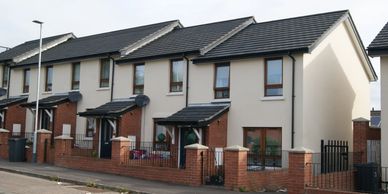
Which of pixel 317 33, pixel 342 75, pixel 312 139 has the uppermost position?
pixel 317 33

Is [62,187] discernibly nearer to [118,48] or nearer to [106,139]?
[106,139]

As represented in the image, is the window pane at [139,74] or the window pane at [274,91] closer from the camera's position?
the window pane at [274,91]

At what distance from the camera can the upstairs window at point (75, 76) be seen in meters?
27.7

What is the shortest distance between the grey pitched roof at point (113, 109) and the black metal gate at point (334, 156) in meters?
8.60

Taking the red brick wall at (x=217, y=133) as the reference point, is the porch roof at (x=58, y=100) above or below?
above

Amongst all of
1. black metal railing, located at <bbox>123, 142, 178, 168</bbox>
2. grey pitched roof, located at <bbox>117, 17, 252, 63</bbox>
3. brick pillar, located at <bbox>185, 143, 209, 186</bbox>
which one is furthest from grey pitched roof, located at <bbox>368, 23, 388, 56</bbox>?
black metal railing, located at <bbox>123, 142, 178, 168</bbox>

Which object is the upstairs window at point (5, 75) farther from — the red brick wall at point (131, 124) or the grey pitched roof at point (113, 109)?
the red brick wall at point (131, 124)

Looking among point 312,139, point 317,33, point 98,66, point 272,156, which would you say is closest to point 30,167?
point 98,66

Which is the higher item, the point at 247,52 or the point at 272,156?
the point at 247,52

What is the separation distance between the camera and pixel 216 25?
26141mm

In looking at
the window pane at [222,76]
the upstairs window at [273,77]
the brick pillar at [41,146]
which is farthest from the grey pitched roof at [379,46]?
the brick pillar at [41,146]

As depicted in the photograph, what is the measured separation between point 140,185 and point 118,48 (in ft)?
36.1

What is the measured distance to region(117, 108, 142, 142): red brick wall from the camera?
23016mm

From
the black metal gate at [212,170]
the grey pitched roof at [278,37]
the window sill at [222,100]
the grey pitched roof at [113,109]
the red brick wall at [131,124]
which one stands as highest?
the grey pitched roof at [278,37]
